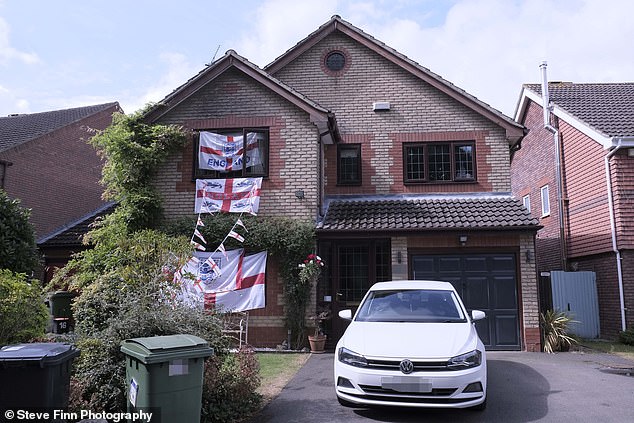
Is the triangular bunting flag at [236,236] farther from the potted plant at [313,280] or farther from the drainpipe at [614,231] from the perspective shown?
the drainpipe at [614,231]

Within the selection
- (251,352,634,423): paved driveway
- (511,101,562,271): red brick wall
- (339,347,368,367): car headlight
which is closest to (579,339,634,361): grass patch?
(251,352,634,423): paved driveway

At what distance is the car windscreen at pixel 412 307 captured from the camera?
689cm

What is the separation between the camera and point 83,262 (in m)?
10.3

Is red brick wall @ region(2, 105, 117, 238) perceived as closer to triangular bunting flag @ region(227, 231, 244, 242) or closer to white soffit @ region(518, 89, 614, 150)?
triangular bunting flag @ region(227, 231, 244, 242)

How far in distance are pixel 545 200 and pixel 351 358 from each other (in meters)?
15.0

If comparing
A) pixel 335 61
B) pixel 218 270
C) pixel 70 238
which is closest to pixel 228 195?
pixel 218 270

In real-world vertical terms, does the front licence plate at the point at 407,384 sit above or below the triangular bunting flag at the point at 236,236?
below

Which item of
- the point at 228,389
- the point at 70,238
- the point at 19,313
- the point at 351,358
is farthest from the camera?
the point at 70,238

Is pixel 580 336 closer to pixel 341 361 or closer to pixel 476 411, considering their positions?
pixel 476 411

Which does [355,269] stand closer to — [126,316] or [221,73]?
[221,73]

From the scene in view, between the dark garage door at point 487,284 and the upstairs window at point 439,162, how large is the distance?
102 inches

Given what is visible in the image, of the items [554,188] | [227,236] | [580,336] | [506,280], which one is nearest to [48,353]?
[227,236]

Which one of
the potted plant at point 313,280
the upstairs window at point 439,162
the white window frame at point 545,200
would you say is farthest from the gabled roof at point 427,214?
the white window frame at point 545,200

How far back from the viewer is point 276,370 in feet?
29.1
